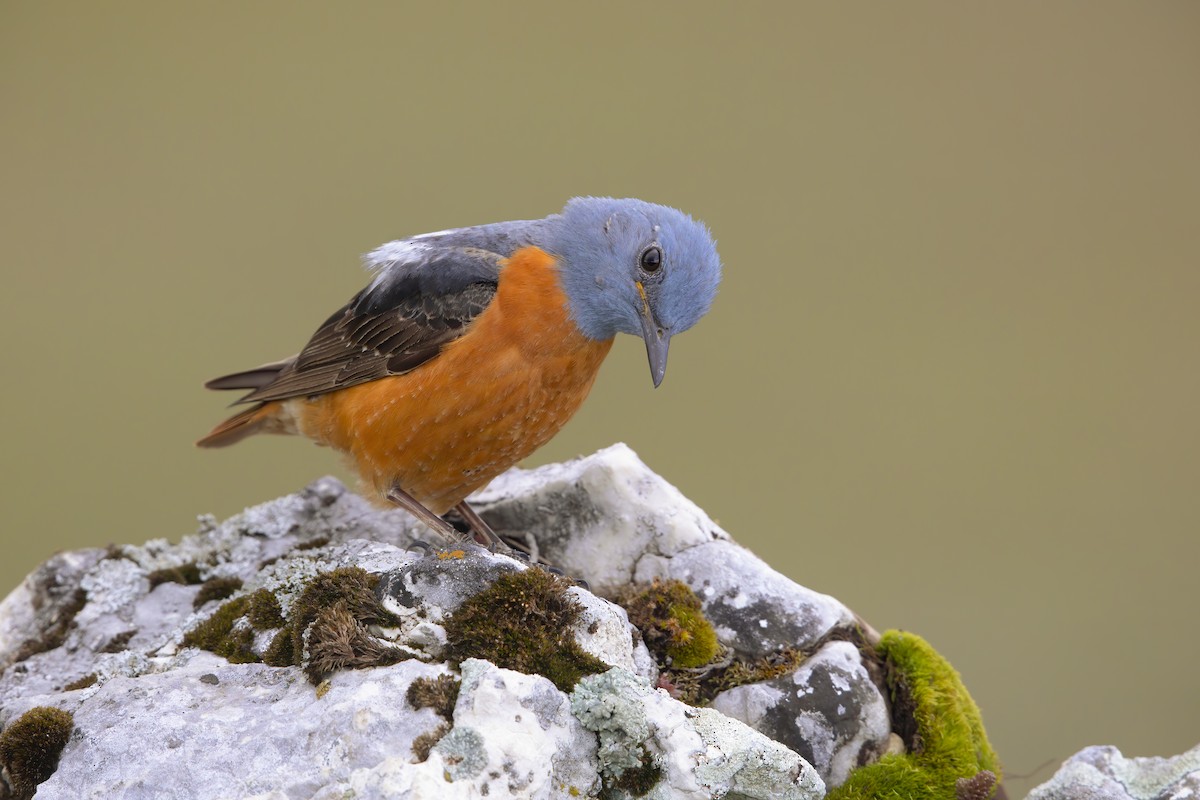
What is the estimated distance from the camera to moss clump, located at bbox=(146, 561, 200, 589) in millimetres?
5688

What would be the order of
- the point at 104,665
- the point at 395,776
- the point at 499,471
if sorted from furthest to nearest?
1. the point at 499,471
2. the point at 104,665
3. the point at 395,776

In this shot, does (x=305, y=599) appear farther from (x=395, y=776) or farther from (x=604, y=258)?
(x=604, y=258)

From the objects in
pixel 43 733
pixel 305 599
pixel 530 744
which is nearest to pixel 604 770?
pixel 530 744

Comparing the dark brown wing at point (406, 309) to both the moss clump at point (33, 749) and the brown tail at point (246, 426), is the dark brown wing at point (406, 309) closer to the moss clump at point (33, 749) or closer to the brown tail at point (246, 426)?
the brown tail at point (246, 426)

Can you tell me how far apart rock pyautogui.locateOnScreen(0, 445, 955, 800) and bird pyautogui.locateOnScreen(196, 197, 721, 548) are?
1.44 feet

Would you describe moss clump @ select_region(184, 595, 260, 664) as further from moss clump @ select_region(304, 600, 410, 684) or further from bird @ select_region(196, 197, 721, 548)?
bird @ select_region(196, 197, 721, 548)

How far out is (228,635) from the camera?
181 inches

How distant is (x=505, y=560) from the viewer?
430 cm

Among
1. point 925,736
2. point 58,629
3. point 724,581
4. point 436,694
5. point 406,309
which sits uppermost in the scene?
point 406,309

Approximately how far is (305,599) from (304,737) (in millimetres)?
739

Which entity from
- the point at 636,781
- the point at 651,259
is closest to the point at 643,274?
the point at 651,259

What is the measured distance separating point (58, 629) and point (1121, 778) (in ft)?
16.4

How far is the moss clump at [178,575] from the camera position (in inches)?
224

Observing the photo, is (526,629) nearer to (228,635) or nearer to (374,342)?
(228,635)
